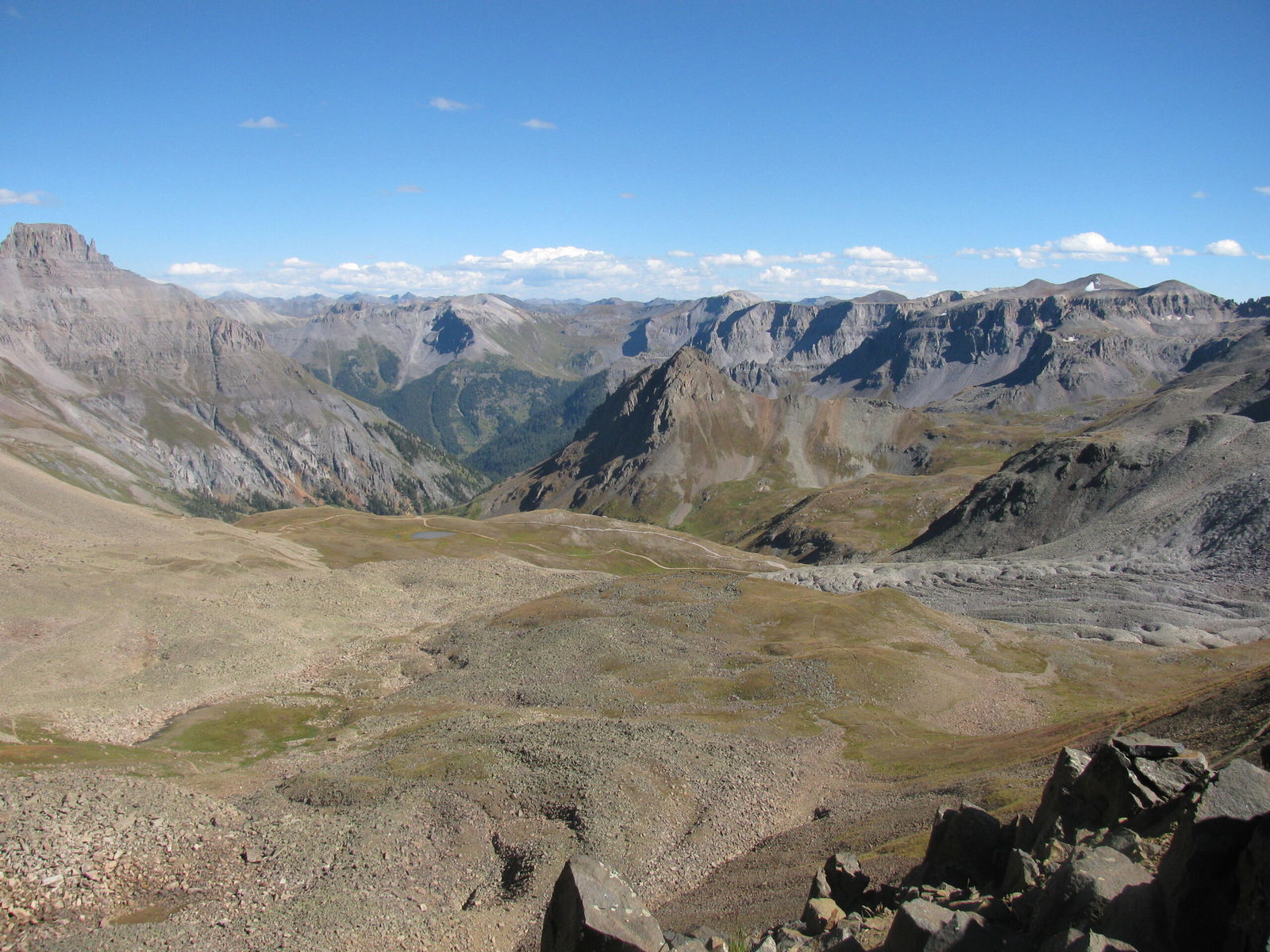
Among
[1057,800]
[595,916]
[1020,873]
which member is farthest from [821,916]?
[1057,800]

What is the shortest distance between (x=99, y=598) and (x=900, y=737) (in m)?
68.7

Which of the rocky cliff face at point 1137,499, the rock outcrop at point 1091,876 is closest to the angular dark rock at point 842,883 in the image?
the rock outcrop at point 1091,876

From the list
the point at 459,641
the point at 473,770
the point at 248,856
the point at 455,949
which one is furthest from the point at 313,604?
the point at 455,949

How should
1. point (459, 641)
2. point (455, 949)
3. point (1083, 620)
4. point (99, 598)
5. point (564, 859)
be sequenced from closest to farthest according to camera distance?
point (455, 949) < point (564, 859) < point (99, 598) < point (459, 641) < point (1083, 620)

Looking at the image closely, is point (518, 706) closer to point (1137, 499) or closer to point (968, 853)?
point (968, 853)

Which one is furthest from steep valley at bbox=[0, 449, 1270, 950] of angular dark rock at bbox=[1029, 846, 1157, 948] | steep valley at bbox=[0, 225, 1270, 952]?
angular dark rock at bbox=[1029, 846, 1157, 948]

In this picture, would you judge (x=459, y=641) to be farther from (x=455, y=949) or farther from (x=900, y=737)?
(x=455, y=949)

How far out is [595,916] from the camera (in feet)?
68.5

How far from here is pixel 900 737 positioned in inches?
2085

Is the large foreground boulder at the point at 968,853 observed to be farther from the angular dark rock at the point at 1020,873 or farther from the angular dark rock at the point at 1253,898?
the angular dark rock at the point at 1253,898

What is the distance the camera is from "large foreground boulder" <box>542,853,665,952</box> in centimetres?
2061

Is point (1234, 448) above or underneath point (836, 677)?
above

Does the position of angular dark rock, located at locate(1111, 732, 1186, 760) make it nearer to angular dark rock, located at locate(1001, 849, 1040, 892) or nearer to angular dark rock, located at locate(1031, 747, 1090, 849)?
angular dark rock, located at locate(1031, 747, 1090, 849)

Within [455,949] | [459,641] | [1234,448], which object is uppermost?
[1234,448]
